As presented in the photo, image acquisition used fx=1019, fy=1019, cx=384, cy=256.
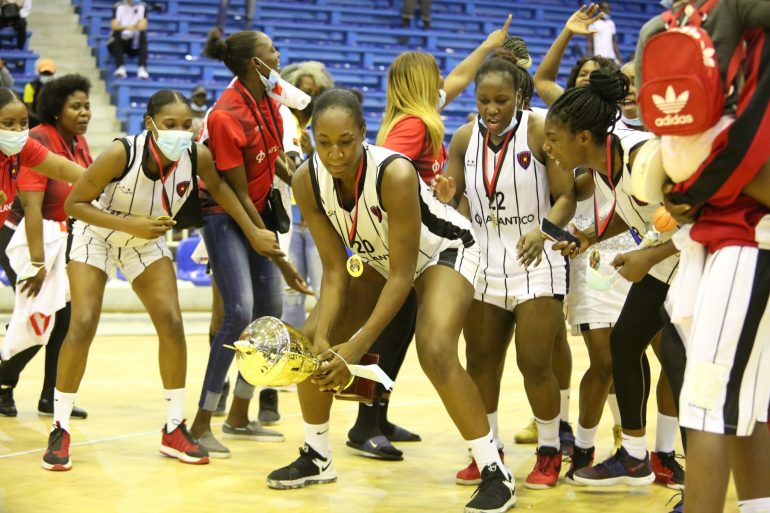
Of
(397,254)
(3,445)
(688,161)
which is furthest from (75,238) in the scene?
(688,161)

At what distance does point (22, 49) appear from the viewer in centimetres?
1521

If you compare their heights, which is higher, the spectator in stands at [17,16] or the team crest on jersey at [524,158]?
the spectator in stands at [17,16]

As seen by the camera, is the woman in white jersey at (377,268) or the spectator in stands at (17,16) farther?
the spectator in stands at (17,16)

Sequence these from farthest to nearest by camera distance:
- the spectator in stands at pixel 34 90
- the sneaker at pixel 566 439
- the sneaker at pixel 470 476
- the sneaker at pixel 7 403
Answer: the spectator in stands at pixel 34 90 → the sneaker at pixel 7 403 → the sneaker at pixel 566 439 → the sneaker at pixel 470 476

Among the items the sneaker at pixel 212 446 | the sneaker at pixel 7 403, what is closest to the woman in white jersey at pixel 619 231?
the sneaker at pixel 212 446

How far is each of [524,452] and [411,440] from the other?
2.25 ft

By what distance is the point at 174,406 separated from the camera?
537cm

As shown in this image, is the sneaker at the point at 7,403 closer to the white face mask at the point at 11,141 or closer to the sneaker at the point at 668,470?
the white face mask at the point at 11,141

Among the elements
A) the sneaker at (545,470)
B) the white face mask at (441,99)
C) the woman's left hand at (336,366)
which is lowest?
the sneaker at (545,470)

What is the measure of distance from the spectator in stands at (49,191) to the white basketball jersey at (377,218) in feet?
7.85

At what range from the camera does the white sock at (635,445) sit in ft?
15.7

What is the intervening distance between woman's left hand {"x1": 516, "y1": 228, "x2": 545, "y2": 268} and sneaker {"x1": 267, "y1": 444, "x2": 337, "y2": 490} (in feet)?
4.48

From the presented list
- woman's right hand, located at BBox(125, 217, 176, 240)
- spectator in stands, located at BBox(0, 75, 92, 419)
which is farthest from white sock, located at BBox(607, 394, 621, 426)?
spectator in stands, located at BBox(0, 75, 92, 419)

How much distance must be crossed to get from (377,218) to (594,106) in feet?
3.43
